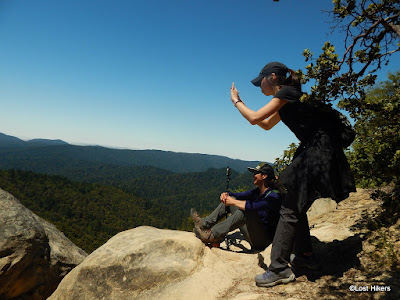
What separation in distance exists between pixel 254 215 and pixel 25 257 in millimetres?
7259

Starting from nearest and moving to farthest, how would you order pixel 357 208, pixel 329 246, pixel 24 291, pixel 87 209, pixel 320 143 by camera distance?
pixel 320 143 → pixel 329 246 → pixel 357 208 → pixel 24 291 → pixel 87 209

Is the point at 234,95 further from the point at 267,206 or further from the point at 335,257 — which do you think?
the point at 335,257

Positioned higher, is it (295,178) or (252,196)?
(295,178)

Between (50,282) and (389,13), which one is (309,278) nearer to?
(389,13)

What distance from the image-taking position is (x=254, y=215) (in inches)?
214

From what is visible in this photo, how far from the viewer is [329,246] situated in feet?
16.4

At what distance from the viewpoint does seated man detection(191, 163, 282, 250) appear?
5.24 metres

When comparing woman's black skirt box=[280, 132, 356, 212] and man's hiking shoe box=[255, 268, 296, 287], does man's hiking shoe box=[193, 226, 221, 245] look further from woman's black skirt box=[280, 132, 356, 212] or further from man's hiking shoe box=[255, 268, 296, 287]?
woman's black skirt box=[280, 132, 356, 212]

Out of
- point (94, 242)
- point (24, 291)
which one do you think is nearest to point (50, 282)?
point (24, 291)

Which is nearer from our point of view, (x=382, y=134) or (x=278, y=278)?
(x=278, y=278)

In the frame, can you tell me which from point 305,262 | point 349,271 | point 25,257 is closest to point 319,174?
point 305,262

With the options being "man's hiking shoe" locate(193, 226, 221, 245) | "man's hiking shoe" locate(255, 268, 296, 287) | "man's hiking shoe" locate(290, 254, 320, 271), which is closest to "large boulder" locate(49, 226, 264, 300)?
"man's hiking shoe" locate(193, 226, 221, 245)

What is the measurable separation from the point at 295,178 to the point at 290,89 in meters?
1.32

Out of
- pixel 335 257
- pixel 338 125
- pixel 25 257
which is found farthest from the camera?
pixel 25 257
